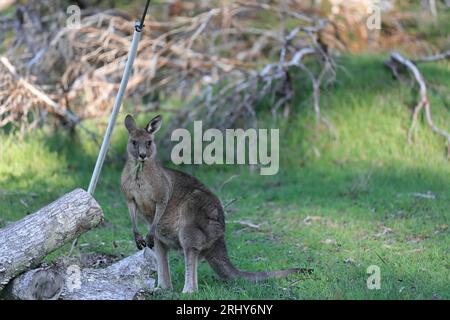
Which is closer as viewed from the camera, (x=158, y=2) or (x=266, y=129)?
(x=266, y=129)

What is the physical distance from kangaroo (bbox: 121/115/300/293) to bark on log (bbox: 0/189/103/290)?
52 cm

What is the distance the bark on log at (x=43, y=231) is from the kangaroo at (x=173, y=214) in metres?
0.52

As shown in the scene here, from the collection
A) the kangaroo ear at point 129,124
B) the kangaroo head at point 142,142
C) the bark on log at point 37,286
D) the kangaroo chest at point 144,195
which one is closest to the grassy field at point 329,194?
the kangaroo chest at point 144,195

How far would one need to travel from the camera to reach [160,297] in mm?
5266

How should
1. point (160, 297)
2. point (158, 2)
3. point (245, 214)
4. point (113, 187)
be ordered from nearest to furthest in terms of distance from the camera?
point (160, 297)
point (245, 214)
point (113, 187)
point (158, 2)

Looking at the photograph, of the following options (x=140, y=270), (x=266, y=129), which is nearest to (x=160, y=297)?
(x=140, y=270)

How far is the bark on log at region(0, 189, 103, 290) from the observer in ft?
16.2

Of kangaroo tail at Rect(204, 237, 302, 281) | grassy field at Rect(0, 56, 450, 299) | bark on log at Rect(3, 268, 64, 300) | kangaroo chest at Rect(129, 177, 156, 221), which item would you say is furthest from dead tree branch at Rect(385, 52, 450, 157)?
bark on log at Rect(3, 268, 64, 300)

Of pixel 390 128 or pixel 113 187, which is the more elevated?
pixel 390 128

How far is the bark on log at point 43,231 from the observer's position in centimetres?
495

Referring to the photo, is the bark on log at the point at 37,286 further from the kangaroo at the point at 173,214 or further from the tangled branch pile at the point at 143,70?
the tangled branch pile at the point at 143,70

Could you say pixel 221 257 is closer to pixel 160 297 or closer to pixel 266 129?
pixel 160 297

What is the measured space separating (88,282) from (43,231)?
17.9 inches

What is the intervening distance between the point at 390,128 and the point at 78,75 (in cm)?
400
